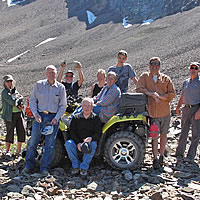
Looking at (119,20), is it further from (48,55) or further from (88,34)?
(48,55)

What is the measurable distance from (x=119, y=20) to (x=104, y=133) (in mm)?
78926

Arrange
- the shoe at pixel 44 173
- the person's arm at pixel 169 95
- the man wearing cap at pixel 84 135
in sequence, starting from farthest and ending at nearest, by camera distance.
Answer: the person's arm at pixel 169 95 → the man wearing cap at pixel 84 135 → the shoe at pixel 44 173

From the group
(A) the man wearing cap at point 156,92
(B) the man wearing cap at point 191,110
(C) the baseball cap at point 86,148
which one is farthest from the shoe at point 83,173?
(B) the man wearing cap at point 191,110

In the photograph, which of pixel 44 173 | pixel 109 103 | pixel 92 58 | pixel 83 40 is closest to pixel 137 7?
pixel 83 40

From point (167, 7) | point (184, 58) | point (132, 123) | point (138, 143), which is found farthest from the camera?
point (167, 7)

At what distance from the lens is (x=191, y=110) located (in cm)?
754

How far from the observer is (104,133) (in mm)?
6562

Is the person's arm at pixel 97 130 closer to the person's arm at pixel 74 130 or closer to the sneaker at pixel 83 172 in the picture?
the person's arm at pixel 74 130

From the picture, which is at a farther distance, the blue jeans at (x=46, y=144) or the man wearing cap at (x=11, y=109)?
the man wearing cap at (x=11, y=109)

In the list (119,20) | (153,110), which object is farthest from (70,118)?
(119,20)

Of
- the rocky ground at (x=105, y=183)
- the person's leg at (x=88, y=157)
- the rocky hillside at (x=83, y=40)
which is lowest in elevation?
the rocky ground at (x=105, y=183)

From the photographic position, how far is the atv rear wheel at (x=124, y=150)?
6.38 m

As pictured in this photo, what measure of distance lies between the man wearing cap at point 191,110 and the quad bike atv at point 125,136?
4.70 ft

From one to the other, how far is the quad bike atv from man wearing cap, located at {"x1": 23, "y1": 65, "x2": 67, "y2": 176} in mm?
332
